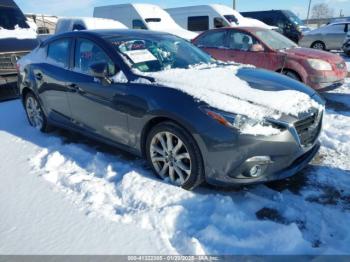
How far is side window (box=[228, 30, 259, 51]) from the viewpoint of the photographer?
7.42m

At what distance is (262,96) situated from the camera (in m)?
3.17

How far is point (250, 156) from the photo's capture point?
9.45 ft

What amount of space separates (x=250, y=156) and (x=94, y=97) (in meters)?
1.99

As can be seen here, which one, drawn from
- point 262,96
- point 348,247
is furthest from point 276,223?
point 262,96

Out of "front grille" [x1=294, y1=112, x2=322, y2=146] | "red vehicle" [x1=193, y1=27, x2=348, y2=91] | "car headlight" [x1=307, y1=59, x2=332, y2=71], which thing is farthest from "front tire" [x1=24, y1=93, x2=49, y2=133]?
"car headlight" [x1=307, y1=59, x2=332, y2=71]

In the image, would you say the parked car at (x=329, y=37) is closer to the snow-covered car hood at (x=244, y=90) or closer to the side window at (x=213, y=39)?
the side window at (x=213, y=39)

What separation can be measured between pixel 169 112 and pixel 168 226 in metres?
1.04

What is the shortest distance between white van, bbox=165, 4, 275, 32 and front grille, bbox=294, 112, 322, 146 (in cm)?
1266

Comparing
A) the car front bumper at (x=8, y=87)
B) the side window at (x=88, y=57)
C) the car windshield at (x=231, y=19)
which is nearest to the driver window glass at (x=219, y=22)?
the car windshield at (x=231, y=19)

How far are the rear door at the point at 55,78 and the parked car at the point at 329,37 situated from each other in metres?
13.6

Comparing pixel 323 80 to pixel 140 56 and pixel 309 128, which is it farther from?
pixel 140 56

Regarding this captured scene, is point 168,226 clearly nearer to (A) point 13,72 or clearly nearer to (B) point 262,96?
(B) point 262,96

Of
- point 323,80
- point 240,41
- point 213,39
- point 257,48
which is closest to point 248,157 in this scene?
point 323,80

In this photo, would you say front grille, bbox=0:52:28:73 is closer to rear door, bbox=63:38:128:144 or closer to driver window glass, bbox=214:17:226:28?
rear door, bbox=63:38:128:144
